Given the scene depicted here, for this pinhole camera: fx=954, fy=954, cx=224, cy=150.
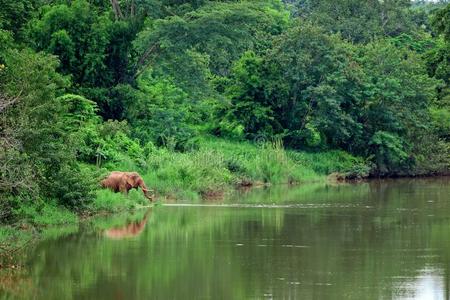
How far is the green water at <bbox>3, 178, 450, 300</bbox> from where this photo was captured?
57.6ft

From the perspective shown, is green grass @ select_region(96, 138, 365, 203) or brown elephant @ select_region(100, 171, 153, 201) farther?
green grass @ select_region(96, 138, 365, 203)

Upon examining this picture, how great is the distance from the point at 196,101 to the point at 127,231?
66.4ft

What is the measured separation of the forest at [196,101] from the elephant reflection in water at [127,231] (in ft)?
5.29

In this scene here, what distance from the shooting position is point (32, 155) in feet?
78.3

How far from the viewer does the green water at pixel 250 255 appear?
17.6 meters

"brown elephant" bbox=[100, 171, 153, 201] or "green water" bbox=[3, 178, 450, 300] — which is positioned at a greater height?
"brown elephant" bbox=[100, 171, 153, 201]

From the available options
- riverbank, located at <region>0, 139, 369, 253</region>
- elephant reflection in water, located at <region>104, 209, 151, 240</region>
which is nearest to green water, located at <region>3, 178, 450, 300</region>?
elephant reflection in water, located at <region>104, 209, 151, 240</region>

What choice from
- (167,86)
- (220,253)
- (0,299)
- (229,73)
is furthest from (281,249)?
(229,73)

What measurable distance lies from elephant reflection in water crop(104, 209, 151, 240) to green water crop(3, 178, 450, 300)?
0.09 ft

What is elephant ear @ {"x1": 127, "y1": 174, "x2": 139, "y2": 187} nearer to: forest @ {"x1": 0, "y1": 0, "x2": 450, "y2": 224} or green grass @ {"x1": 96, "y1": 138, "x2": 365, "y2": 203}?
green grass @ {"x1": 96, "y1": 138, "x2": 365, "y2": 203}

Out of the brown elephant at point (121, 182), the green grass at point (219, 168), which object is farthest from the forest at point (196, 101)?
the brown elephant at point (121, 182)

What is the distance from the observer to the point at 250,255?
2181 centimetres

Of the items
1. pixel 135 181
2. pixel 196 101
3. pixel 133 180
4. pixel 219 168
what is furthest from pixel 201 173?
pixel 196 101

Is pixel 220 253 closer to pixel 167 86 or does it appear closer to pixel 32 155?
pixel 32 155
